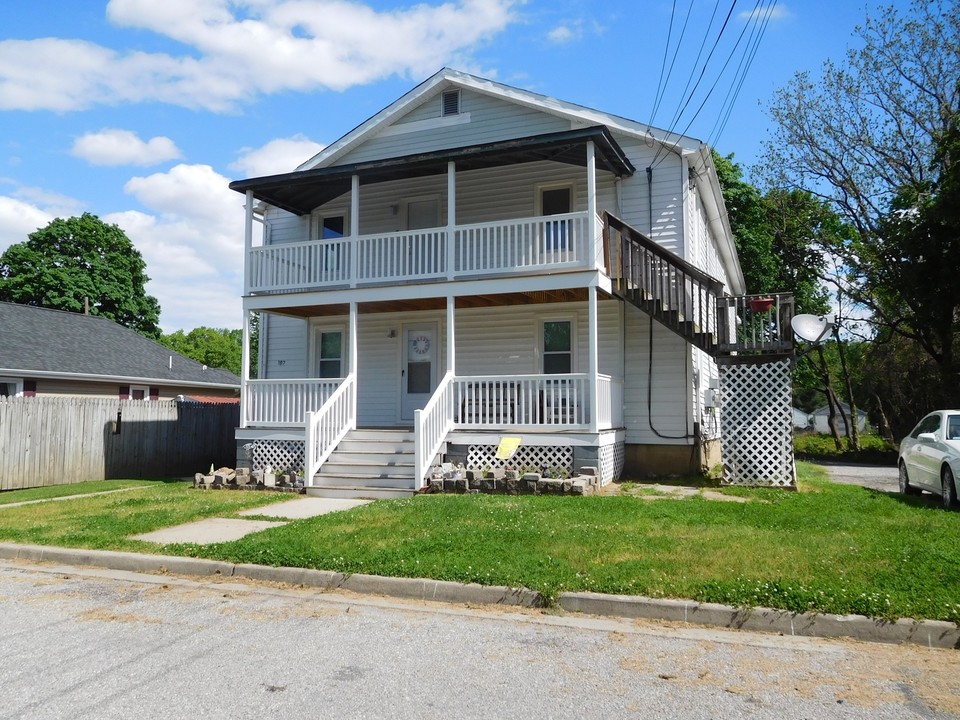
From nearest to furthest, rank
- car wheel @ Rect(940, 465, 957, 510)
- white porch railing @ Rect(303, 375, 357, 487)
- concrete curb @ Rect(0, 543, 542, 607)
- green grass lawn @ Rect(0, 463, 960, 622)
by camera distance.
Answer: green grass lawn @ Rect(0, 463, 960, 622) < concrete curb @ Rect(0, 543, 542, 607) < car wheel @ Rect(940, 465, 957, 510) < white porch railing @ Rect(303, 375, 357, 487)

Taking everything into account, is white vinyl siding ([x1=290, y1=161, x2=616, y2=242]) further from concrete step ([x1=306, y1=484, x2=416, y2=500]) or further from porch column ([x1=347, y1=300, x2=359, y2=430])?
concrete step ([x1=306, y1=484, x2=416, y2=500])

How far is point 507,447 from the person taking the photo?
1260 centimetres

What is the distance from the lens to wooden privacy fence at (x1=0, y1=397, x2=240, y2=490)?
49.5 feet

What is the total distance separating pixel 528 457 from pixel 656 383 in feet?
10.9

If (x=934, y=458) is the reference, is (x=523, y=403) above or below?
above

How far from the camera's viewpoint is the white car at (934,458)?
1030 cm

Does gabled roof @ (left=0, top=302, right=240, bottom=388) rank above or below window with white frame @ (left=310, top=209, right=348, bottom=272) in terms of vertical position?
below

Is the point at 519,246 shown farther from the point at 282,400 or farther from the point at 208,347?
the point at 208,347

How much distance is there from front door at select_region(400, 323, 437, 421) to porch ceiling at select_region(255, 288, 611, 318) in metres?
0.64

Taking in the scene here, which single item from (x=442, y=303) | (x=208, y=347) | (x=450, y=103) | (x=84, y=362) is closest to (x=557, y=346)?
(x=442, y=303)

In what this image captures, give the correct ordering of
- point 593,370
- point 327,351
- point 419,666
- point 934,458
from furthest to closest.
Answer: point 327,351 → point 593,370 → point 934,458 → point 419,666

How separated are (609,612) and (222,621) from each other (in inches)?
122

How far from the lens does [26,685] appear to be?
4371mm

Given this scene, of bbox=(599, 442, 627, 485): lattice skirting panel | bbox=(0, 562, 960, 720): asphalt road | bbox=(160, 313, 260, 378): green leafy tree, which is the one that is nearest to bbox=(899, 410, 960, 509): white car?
bbox=(599, 442, 627, 485): lattice skirting panel
